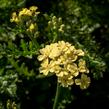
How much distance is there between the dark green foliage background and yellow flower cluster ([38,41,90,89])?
28cm

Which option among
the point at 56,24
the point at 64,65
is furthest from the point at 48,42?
the point at 64,65

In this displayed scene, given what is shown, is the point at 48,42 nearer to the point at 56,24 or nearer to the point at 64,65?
the point at 56,24

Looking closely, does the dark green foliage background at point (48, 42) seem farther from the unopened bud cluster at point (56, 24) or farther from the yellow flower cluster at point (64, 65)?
the yellow flower cluster at point (64, 65)

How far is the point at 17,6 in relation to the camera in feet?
9.44

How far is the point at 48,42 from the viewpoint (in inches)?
105

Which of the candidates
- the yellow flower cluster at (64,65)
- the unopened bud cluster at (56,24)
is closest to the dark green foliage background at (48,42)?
the unopened bud cluster at (56,24)

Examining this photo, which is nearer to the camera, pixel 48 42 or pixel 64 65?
pixel 64 65

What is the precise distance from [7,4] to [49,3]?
57 centimetres

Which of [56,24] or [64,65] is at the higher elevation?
[56,24]

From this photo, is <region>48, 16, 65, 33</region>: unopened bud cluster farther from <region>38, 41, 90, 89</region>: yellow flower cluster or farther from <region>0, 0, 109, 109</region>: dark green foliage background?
<region>38, 41, 90, 89</region>: yellow flower cluster

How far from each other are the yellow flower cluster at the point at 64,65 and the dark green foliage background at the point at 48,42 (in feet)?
0.92

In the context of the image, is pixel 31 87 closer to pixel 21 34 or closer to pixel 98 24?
pixel 21 34

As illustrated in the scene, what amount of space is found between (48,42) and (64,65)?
594mm

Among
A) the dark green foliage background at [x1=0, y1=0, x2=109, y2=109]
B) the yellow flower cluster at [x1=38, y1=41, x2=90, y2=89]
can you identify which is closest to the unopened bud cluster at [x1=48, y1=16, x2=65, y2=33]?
the dark green foliage background at [x1=0, y1=0, x2=109, y2=109]
